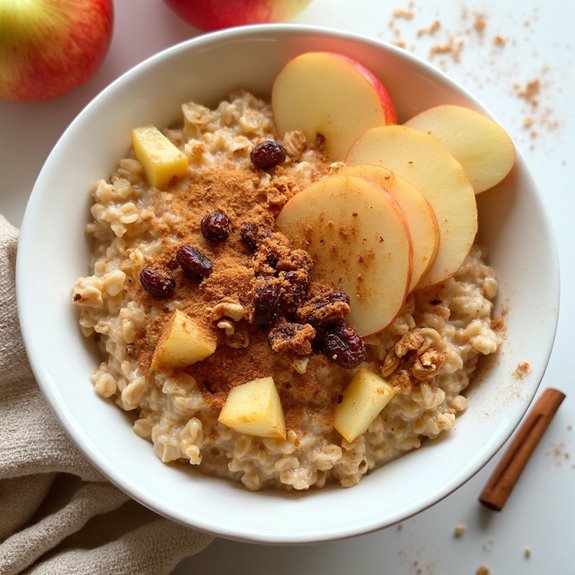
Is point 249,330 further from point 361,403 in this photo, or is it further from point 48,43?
point 48,43

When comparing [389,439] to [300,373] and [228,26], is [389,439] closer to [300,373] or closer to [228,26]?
[300,373]

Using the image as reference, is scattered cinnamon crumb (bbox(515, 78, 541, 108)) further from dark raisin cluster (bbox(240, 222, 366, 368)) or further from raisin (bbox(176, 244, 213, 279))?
raisin (bbox(176, 244, 213, 279))

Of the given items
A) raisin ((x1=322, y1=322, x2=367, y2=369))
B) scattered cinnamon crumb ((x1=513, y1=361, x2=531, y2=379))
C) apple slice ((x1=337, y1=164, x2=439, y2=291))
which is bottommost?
raisin ((x1=322, y1=322, x2=367, y2=369))

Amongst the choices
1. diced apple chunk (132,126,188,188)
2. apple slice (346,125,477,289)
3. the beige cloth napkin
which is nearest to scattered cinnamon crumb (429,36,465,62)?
apple slice (346,125,477,289)

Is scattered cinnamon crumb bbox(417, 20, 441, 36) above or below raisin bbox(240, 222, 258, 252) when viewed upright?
above

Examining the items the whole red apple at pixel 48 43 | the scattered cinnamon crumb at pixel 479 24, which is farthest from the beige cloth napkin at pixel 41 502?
the scattered cinnamon crumb at pixel 479 24

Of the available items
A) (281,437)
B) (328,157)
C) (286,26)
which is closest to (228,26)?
(286,26)
